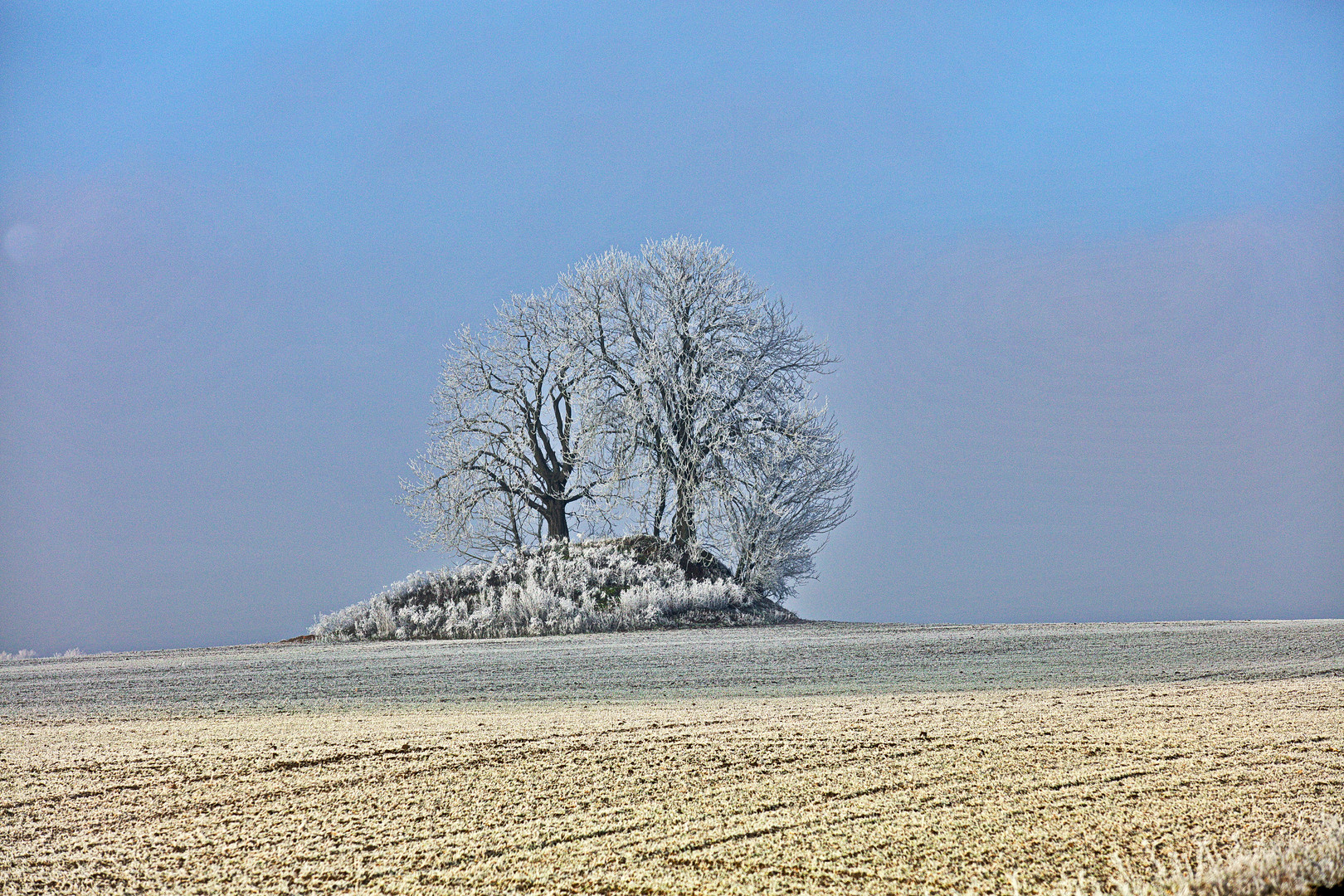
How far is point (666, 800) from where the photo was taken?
322 centimetres

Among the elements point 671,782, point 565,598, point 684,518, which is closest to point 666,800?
point 671,782

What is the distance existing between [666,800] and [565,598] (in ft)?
39.0

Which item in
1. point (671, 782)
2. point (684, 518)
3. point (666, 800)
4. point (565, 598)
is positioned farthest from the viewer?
point (684, 518)

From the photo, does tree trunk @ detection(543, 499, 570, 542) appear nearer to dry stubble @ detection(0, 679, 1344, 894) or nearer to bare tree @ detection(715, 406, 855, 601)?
bare tree @ detection(715, 406, 855, 601)

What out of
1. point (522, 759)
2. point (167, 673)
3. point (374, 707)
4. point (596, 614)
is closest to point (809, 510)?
point (596, 614)

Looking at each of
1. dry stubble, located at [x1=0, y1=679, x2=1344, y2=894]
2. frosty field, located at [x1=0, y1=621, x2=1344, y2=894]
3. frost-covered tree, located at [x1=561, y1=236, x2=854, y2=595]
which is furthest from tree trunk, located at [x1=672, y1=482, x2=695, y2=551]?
dry stubble, located at [x1=0, y1=679, x2=1344, y2=894]

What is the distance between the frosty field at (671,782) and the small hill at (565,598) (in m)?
7.26

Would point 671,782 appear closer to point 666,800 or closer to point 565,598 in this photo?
point 666,800

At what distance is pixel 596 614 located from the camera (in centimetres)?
1428

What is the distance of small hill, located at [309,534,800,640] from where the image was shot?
563 inches

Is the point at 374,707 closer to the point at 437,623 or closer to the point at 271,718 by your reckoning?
the point at 271,718

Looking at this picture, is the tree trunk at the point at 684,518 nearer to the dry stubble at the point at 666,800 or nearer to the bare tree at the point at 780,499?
the bare tree at the point at 780,499

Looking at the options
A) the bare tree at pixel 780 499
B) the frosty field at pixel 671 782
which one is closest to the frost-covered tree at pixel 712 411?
the bare tree at pixel 780 499

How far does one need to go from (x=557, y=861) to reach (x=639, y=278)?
15.9 m
